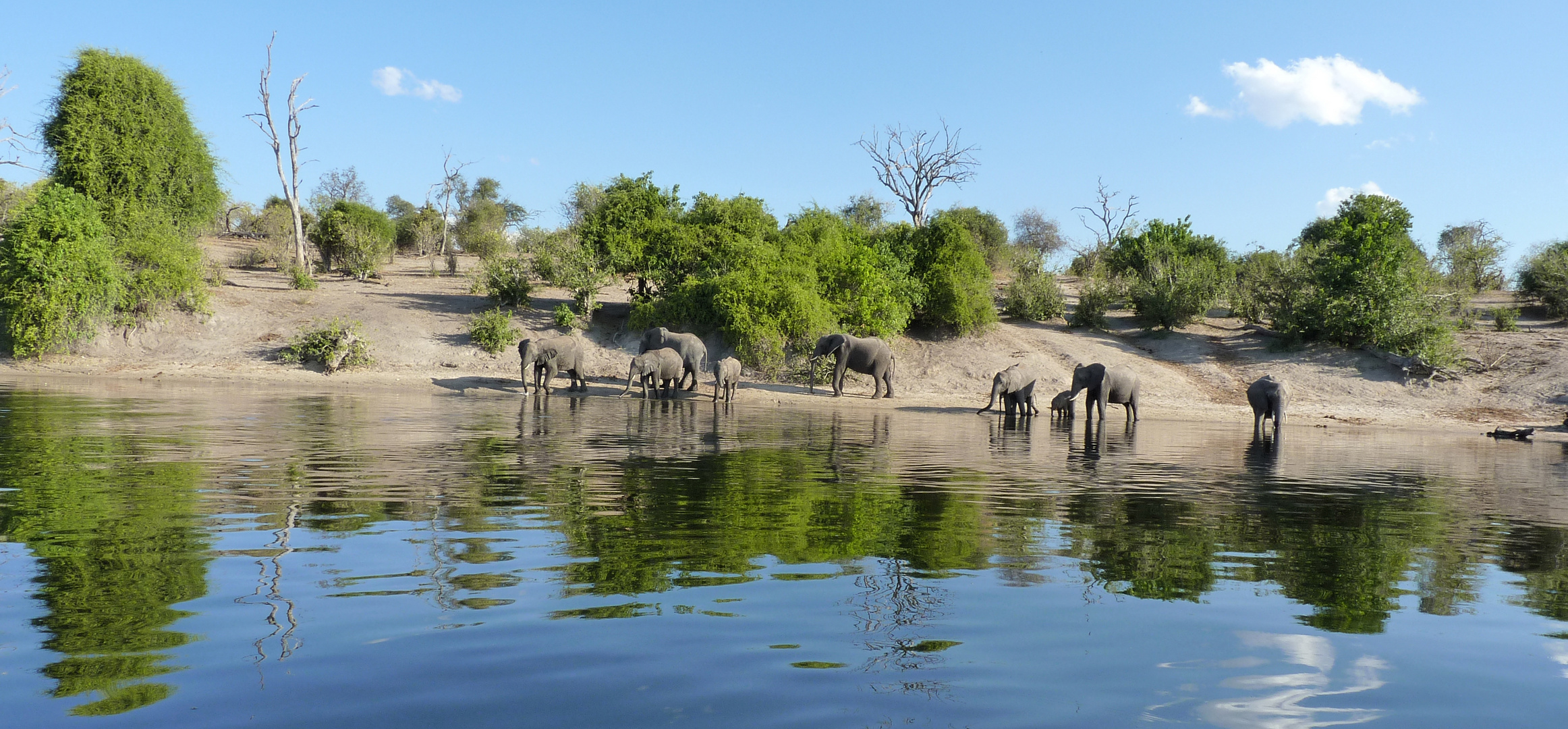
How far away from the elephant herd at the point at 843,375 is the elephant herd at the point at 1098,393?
0.06 ft

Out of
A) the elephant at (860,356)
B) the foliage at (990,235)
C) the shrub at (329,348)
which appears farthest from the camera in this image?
the foliage at (990,235)

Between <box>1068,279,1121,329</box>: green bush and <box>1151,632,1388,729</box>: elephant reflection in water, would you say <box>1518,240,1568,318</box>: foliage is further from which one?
<box>1151,632,1388,729</box>: elephant reflection in water

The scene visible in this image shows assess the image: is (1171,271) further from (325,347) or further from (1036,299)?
(325,347)

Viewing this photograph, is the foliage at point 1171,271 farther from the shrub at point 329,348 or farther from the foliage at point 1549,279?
the shrub at point 329,348

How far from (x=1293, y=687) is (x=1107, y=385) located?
66.5ft

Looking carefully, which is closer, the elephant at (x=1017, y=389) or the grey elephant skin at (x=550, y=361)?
the elephant at (x=1017, y=389)

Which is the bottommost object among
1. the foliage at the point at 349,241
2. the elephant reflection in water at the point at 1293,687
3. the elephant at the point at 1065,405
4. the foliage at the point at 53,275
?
the elephant reflection in water at the point at 1293,687

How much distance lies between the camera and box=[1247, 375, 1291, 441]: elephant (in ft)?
70.4

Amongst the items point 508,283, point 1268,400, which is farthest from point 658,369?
point 1268,400

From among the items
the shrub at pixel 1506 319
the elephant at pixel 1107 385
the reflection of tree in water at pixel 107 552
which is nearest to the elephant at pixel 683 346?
the elephant at pixel 1107 385

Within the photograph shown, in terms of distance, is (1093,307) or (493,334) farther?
(1093,307)

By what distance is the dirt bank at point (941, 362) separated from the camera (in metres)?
27.2

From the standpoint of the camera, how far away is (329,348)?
28922 millimetres

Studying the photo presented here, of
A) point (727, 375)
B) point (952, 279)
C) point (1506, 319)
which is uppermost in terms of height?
point (952, 279)
